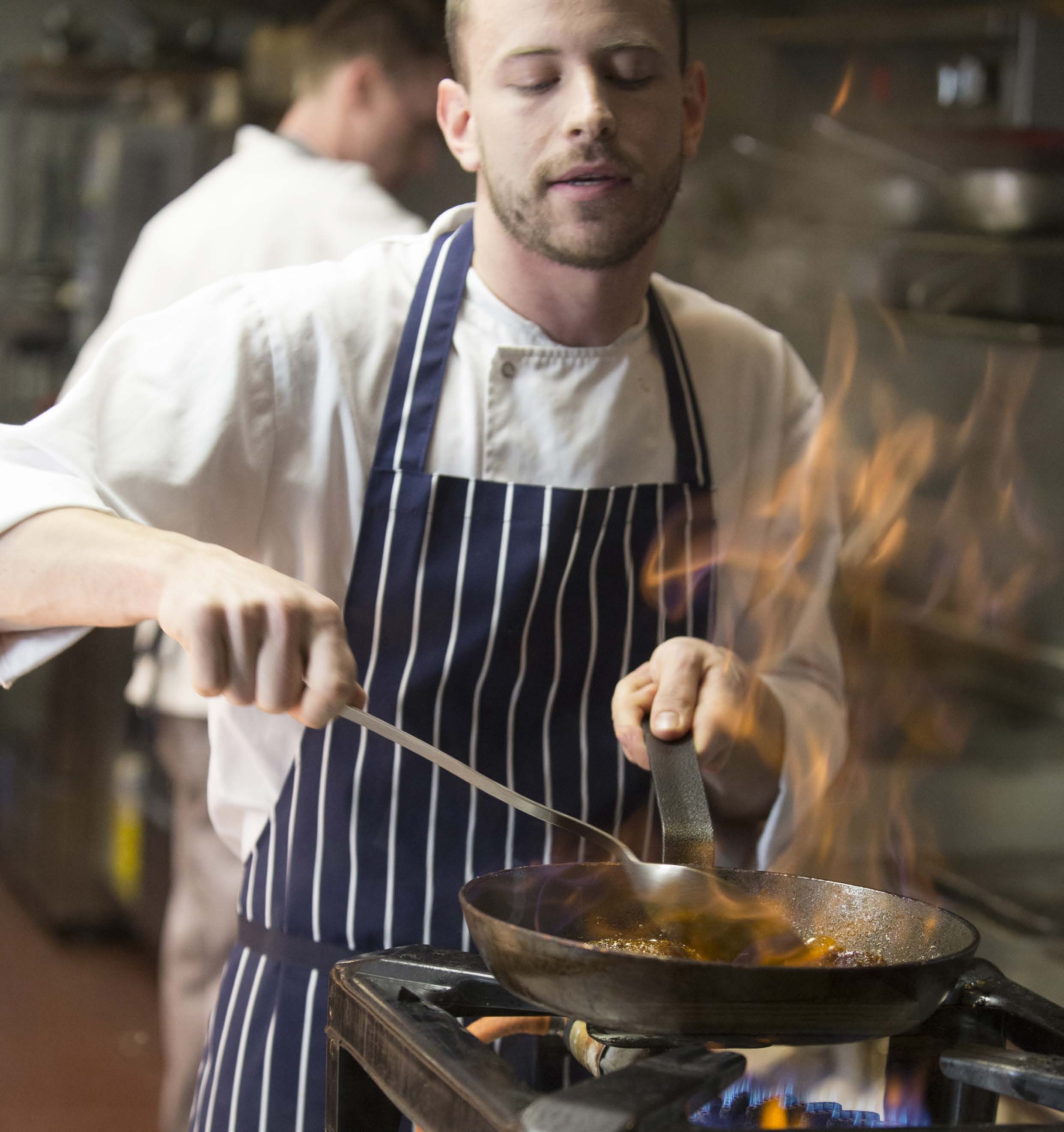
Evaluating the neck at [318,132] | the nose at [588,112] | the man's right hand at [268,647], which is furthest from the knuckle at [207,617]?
the neck at [318,132]

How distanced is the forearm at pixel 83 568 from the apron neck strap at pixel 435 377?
30cm

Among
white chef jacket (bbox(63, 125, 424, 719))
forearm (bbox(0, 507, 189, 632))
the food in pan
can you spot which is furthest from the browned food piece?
white chef jacket (bbox(63, 125, 424, 719))

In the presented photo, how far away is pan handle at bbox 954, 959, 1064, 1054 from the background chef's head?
1862mm

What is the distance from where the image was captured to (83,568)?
109 centimetres

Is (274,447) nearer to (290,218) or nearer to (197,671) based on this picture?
(197,671)

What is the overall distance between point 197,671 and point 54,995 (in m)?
2.75

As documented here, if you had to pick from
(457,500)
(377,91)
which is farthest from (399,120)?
(457,500)

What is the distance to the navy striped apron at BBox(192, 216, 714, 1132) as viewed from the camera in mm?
1307

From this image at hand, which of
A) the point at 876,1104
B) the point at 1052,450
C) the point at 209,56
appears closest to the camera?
the point at 876,1104

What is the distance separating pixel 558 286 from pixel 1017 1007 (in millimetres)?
768

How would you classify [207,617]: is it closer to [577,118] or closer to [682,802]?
[682,802]

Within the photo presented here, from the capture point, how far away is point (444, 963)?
37.4 inches

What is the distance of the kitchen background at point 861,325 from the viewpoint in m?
2.40

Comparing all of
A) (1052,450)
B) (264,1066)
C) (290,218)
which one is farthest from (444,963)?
(1052,450)
